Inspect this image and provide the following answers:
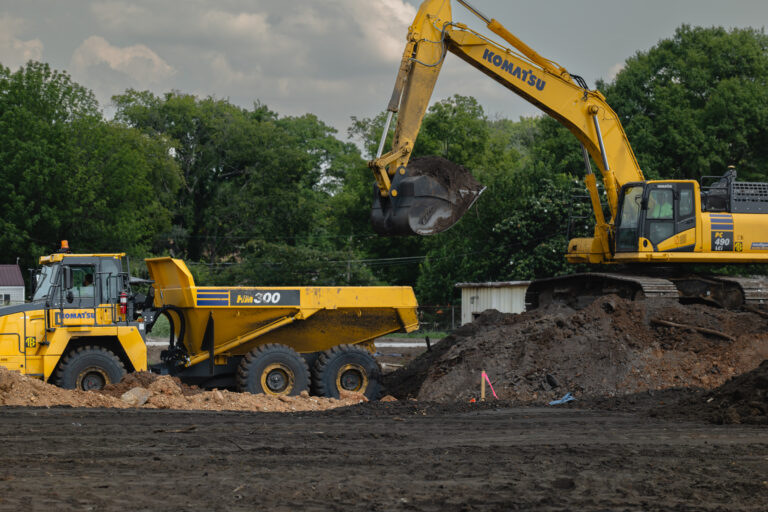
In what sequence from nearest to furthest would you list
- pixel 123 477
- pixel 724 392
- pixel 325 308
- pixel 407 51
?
pixel 123 477
pixel 724 392
pixel 407 51
pixel 325 308

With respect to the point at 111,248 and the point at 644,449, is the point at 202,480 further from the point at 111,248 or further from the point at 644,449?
the point at 111,248

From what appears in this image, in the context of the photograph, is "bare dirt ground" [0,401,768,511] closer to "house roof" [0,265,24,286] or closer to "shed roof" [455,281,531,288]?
"shed roof" [455,281,531,288]

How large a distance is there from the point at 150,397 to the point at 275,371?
2427 mm

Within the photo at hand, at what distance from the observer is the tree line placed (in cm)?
Answer: 4212

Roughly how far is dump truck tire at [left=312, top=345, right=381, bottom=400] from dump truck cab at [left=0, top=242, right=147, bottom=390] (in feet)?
10.5

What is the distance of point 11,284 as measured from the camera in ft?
140

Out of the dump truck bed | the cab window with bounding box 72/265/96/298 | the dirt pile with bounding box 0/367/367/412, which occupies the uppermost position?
the cab window with bounding box 72/265/96/298

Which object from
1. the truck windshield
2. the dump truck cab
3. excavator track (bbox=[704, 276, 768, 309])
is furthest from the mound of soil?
the truck windshield

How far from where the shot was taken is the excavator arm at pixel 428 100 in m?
14.5

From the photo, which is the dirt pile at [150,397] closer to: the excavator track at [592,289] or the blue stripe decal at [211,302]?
the blue stripe decal at [211,302]

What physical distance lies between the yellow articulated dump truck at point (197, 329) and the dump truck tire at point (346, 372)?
18 millimetres

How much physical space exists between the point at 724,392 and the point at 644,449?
3.34 meters

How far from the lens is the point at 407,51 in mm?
15477

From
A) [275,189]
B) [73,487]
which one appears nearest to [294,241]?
[275,189]
